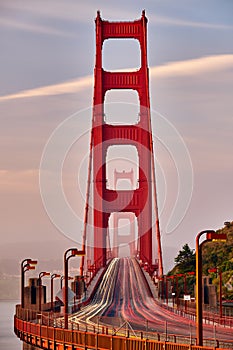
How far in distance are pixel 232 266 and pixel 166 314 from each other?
166ft

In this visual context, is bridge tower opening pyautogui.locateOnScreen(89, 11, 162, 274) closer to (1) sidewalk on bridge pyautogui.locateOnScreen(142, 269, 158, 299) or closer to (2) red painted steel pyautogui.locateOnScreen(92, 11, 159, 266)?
(2) red painted steel pyautogui.locateOnScreen(92, 11, 159, 266)

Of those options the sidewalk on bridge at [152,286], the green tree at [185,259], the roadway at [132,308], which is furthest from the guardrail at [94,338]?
the green tree at [185,259]

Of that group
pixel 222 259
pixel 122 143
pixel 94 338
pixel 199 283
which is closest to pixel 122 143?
pixel 122 143

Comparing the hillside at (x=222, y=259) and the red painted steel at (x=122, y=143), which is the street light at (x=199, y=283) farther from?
the red painted steel at (x=122, y=143)

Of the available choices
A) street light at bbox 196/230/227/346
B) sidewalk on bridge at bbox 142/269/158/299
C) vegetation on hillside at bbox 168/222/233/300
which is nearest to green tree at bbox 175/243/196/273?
vegetation on hillside at bbox 168/222/233/300

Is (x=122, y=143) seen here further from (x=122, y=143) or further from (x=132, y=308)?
(x=132, y=308)

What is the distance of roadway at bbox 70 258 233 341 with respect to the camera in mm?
68062

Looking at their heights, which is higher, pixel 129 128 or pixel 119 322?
pixel 129 128

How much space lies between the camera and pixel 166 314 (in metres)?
93.4

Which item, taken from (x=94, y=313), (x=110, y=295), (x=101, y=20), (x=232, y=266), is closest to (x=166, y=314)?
(x=94, y=313)

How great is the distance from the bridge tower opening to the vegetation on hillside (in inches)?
374

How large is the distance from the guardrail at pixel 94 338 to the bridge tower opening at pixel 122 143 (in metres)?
69.3

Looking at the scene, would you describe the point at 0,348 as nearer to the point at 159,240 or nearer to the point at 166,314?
the point at 159,240

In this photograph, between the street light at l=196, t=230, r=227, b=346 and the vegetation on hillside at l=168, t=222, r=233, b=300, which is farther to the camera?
the vegetation on hillside at l=168, t=222, r=233, b=300
